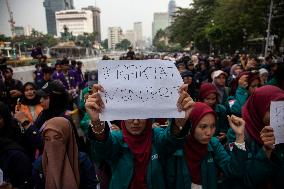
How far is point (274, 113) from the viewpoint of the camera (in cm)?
196

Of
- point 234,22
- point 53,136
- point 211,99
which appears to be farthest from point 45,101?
point 234,22

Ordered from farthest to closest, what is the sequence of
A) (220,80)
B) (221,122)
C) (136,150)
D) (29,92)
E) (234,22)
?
1. (234,22)
2. (220,80)
3. (29,92)
4. (221,122)
5. (136,150)

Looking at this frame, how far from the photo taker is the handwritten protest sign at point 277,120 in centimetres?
195

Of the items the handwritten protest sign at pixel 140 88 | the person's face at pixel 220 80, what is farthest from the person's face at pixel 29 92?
the person's face at pixel 220 80

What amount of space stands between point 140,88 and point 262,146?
0.96 metres

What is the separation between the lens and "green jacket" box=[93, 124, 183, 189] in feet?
6.92

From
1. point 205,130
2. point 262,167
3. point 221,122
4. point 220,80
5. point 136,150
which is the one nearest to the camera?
point 262,167

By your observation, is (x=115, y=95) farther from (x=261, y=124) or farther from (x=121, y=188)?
(x=261, y=124)

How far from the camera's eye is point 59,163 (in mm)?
2234

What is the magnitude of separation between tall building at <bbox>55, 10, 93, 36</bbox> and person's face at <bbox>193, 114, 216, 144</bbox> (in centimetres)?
14305

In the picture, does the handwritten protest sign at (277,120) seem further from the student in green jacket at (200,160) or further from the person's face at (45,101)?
the person's face at (45,101)

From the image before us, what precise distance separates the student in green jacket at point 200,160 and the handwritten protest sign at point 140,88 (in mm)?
374

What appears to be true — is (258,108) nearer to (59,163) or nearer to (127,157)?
(127,157)

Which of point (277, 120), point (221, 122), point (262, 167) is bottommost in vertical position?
point (221, 122)
